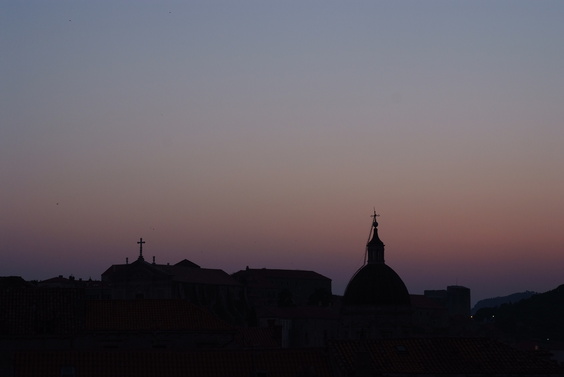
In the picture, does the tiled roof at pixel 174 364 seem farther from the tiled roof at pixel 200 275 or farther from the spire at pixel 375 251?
the tiled roof at pixel 200 275

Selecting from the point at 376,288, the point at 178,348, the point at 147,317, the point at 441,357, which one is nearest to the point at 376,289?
the point at 376,288

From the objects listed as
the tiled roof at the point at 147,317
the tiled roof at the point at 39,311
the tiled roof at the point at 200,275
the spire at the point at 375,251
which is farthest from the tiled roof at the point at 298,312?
the tiled roof at the point at 39,311

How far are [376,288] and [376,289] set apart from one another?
85 mm

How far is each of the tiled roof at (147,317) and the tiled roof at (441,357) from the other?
10.8 m

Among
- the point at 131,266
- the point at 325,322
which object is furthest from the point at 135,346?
the point at 325,322

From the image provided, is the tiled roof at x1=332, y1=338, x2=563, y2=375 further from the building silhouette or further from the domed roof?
the domed roof

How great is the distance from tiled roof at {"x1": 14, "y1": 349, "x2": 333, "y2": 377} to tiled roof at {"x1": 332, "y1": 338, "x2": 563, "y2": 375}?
2141mm

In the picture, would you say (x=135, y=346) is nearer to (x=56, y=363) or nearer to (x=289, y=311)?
(x=56, y=363)

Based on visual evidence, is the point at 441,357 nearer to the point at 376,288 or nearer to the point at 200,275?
the point at 376,288

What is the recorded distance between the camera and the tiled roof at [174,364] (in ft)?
155

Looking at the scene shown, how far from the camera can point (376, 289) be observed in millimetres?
93188

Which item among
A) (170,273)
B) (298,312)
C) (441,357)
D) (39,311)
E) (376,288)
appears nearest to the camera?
(441,357)

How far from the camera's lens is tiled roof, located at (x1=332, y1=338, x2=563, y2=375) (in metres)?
50.7

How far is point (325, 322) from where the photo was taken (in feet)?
520
